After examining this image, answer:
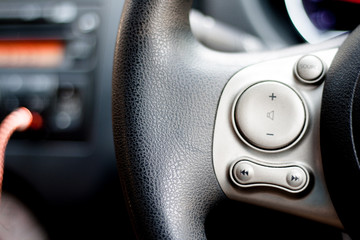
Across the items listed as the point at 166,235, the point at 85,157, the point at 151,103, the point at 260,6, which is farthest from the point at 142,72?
the point at 260,6

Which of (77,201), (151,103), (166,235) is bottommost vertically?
(77,201)

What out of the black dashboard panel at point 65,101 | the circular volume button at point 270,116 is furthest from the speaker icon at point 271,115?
the black dashboard panel at point 65,101

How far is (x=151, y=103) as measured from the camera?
0.45 m

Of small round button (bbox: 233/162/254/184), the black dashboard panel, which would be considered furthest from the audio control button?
the black dashboard panel

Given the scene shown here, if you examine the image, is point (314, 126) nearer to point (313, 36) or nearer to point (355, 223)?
point (355, 223)

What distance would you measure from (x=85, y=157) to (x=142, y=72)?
1.00ft

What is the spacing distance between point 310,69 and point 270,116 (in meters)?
0.06

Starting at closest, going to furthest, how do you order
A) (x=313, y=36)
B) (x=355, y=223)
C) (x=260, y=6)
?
(x=355, y=223) → (x=313, y=36) → (x=260, y=6)

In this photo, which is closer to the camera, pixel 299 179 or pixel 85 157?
pixel 299 179

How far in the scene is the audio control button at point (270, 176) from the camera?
451 millimetres

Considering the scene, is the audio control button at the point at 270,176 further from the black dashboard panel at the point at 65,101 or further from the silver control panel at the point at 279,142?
the black dashboard panel at the point at 65,101

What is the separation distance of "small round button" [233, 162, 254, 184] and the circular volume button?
0.07 ft

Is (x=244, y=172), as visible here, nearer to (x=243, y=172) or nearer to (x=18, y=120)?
(x=243, y=172)

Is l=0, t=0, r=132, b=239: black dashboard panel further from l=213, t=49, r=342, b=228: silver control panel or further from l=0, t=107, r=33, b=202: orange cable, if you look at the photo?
l=213, t=49, r=342, b=228: silver control panel
